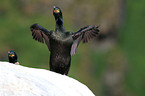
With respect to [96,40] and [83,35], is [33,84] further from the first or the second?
[96,40]

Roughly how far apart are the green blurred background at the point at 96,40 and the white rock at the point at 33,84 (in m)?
11.8

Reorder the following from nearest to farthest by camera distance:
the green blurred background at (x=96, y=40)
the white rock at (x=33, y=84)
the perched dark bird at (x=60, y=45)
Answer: the white rock at (x=33, y=84), the perched dark bird at (x=60, y=45), the green blurred background at (x=96, y=40)

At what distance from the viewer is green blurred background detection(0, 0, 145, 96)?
19.0 m

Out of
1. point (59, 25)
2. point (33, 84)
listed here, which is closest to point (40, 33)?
point (59, 25)

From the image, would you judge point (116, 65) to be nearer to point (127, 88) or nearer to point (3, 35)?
point (127, 88)

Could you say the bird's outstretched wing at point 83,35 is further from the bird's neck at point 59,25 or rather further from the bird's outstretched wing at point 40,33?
the bird's outstretched wing at point 40,33

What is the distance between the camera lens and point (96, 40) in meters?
23.1

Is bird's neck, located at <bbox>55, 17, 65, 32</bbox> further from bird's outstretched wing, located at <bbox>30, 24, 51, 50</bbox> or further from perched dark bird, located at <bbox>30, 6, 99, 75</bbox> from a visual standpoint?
bird's outstretched wing, located at <bbox>30, 24, 51, 50</bbox>

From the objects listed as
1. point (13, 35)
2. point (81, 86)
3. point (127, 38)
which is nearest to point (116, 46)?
point (127, 38)

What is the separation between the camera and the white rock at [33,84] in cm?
487

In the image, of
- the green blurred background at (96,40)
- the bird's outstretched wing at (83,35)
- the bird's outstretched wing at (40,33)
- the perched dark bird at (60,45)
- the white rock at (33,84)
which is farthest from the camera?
the green blurred background at (96,40)

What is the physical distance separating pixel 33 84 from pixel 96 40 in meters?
18.1

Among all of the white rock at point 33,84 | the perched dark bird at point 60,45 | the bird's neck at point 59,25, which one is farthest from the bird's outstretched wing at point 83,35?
the white rock at point 33,84

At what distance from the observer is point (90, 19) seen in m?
22.4
